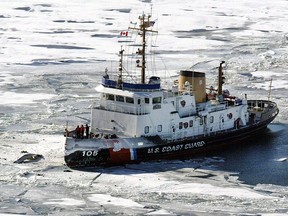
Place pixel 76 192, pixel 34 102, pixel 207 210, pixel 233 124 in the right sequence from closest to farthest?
pixel 207 210 → pixel 76 192 → pixel 233 124 → pixel 34 102

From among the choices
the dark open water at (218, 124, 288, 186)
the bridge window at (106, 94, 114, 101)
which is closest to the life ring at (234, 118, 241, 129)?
the dark open water at (218, 124, 288, 186)

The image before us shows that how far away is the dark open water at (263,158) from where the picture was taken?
2542 cm

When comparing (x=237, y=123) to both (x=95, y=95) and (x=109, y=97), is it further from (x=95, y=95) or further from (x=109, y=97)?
(x=95, y=95)

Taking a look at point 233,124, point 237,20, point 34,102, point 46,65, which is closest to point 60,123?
point 34,102

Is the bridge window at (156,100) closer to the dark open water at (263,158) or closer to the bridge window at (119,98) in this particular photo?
the bridge window at (119,98)

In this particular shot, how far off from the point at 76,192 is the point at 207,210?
13.7 feet

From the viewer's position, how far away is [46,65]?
43.0 metres

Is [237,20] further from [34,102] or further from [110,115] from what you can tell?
[110,115]

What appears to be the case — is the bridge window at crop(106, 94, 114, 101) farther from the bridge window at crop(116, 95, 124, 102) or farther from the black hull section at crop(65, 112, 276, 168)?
the black hull section at crop(65, 112, 276, 168)

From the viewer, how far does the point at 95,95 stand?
119ft

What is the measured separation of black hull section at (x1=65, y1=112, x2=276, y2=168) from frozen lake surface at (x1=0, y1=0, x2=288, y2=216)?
1.13 feet

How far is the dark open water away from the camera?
25422 millimetres

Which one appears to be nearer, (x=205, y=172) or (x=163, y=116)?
(x=205, y=172)

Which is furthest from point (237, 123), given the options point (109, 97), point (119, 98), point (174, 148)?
point (109, 97)
